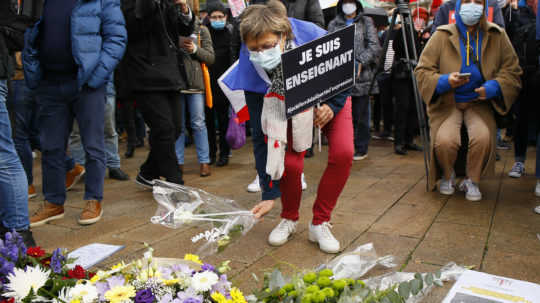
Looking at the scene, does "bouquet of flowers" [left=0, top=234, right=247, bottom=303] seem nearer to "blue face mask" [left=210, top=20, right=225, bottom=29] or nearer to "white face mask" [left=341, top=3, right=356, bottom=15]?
"blue face mask" [left=210, top=20, right=225, bottom=29]

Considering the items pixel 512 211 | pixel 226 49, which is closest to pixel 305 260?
pixel 512 211

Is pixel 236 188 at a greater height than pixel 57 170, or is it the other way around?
pixel 57 170

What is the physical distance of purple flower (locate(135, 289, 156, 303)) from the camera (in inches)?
52.0

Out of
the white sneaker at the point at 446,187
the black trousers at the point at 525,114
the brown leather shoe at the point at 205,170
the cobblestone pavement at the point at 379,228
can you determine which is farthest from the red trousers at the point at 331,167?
the brown leather shoe at the point at 205,170

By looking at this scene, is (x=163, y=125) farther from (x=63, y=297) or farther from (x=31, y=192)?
(x=63, y=297)

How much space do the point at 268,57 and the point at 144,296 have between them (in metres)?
1.53

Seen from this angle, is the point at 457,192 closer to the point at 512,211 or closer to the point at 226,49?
the point at 512,211

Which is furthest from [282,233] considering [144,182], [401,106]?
[401,106]

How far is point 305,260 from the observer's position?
8.41 ft

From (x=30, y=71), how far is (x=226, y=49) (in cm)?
276

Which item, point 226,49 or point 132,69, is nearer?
point 132,69

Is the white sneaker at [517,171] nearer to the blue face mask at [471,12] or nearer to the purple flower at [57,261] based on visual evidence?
the blue face mask at [471,12]

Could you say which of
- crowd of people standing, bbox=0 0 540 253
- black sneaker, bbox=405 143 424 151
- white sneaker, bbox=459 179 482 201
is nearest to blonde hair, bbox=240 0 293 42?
crowd of people standing, bbox=0 0 540 253

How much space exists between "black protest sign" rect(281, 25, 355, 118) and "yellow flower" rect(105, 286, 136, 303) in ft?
4.46
